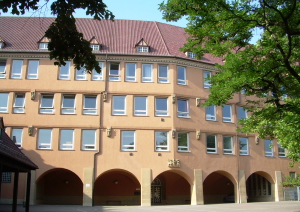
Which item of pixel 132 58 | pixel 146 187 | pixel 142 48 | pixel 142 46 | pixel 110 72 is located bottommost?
pixel 146 187

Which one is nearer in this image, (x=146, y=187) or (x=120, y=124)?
(x=146, y=187)

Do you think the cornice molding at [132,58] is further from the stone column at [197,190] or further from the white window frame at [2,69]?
the stone column at [197,190]

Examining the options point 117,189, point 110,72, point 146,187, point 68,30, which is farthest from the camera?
point 117,189

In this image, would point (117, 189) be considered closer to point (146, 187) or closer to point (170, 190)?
point (170, 190)

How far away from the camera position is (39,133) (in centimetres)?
2906

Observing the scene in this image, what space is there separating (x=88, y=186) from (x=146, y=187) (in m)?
4.22

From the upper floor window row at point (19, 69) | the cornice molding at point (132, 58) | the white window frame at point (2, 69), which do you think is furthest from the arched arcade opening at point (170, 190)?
the white window frame at point (2, 69)

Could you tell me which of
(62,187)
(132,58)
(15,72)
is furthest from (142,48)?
(62,187)

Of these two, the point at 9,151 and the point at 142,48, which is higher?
the point at 142,48

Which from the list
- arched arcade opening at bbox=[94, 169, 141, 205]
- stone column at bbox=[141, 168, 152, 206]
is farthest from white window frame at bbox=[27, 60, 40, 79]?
stone column at bbox=[141, 168, 152, 206]

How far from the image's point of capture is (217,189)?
35438 millimetres

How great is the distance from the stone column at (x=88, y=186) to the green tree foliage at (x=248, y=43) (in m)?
14.7

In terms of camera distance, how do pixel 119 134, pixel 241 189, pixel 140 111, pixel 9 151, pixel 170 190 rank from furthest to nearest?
1. pixel 170 190
2. pixel 241 189
3. pixel 140 111
4. pixel 119 134
5. pixel 9 151

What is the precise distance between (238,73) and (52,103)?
18329 mm
